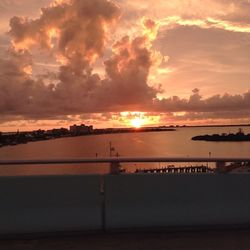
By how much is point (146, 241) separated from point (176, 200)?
110 cm

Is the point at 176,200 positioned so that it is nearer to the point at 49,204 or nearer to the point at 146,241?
the point at 146,241

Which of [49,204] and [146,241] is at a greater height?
[49,204]

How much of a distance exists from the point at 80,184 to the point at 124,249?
59.9 inches

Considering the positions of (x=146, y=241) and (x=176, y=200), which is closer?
(x=146, y=241)

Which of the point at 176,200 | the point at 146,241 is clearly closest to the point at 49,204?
the point at 146,241

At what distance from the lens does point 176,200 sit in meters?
7.69

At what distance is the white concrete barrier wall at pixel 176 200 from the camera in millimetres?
7539

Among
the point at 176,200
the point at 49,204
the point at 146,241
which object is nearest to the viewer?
the point at 146,241

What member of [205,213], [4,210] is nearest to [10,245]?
[4,210]

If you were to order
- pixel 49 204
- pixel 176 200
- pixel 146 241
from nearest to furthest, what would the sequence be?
pixel 146 241
pixel 49 204
pixel 176 200

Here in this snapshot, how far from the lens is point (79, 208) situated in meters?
7.45

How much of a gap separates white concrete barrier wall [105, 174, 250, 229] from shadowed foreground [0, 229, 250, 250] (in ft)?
0.97

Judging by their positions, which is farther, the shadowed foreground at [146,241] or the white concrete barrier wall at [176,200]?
the white concrete barrier wall at [176,200]

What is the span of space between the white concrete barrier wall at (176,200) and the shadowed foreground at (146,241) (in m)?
0.30
